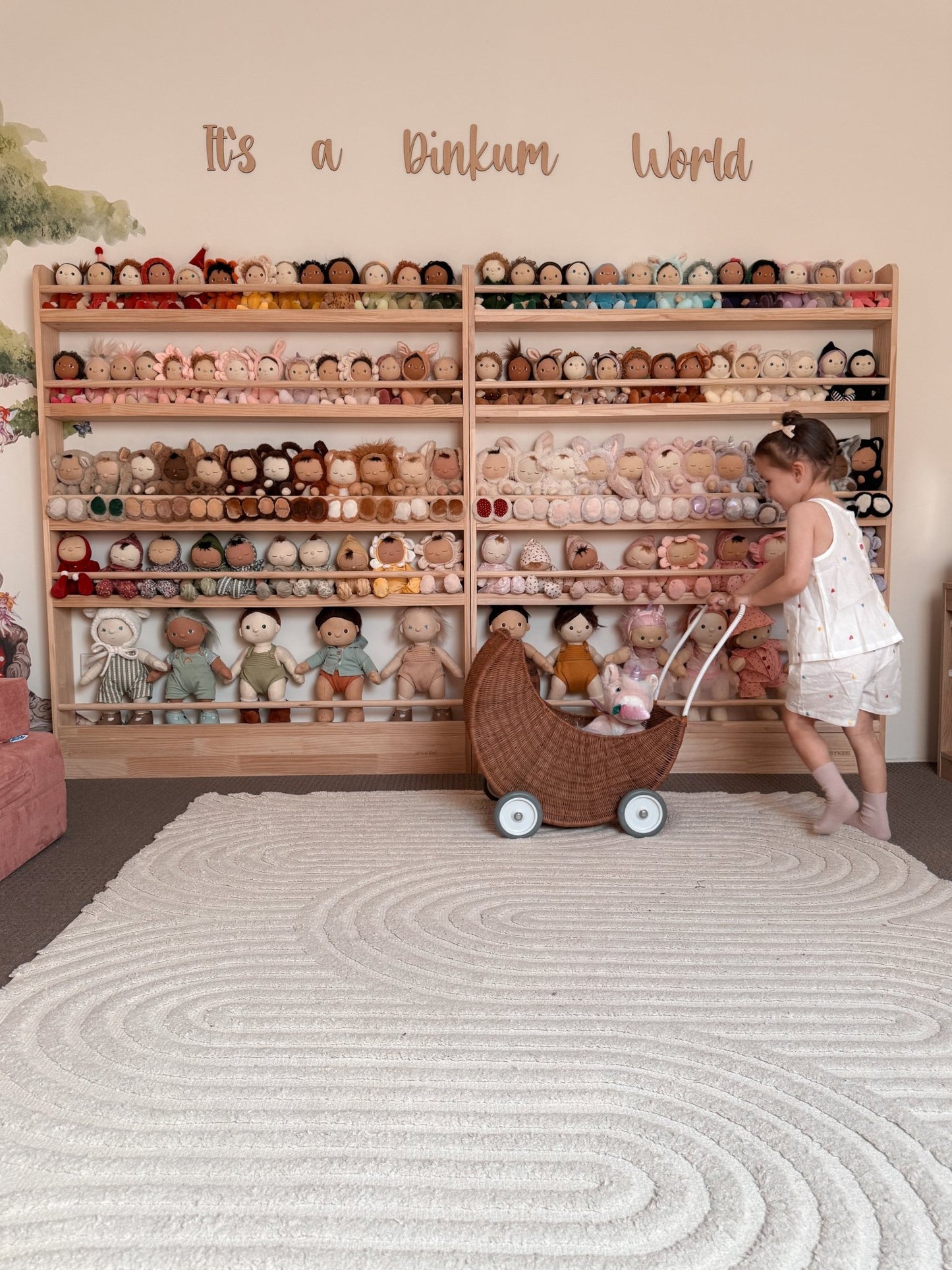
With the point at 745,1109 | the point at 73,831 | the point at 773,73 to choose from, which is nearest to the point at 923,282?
the point at 773,73

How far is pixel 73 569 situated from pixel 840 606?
9.28 feet

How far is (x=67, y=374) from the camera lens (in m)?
3.83

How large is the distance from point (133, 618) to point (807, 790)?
2.65 m

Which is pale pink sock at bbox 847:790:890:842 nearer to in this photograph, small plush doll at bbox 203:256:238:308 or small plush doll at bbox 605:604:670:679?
small plush doll at bbox 605:604:670:679

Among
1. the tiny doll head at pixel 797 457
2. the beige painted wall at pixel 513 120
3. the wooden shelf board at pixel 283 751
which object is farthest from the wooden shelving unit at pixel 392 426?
the tiny doll head at pixel 797 457

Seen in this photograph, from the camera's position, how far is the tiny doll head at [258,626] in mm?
3920

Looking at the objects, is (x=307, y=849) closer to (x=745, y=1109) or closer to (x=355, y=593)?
(x=355, y=593)

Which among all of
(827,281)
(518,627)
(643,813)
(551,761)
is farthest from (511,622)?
(827,281)

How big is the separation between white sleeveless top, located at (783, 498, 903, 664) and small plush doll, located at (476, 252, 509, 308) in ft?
5.07

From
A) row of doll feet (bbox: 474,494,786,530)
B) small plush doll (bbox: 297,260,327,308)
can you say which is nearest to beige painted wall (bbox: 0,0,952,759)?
small plush doll (bbox: 297,260,327,308)

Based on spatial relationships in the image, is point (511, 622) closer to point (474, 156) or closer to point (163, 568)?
point (163, 568)

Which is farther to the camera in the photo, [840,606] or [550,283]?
[550,283]

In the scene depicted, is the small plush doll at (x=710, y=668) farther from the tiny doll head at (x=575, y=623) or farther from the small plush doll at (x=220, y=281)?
the small plush doll at (x=220, y=281)

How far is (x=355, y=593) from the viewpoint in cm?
386
